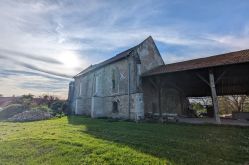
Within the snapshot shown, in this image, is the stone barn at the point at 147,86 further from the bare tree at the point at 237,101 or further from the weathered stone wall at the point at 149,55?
the bare tree at the point at 237,101

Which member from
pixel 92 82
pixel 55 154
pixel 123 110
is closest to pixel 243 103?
pixel 123 110

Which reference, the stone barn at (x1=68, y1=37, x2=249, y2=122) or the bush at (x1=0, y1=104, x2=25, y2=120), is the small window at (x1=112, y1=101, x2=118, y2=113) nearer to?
the stone barn at (x1=68, y1=37, x2=249, y2=122)

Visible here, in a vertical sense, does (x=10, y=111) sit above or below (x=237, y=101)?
below

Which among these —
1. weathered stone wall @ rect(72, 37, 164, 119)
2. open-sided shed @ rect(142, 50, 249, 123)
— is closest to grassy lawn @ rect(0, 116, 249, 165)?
open-sided shed @ rect(142, 50, 249, 123)

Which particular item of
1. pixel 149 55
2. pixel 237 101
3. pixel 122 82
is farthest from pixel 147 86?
pixel 237 101

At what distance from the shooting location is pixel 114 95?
19.0 m

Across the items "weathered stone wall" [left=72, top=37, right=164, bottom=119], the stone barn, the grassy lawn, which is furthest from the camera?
"weathered stone wall" [left=72, top=37, right=164, bottom=119]

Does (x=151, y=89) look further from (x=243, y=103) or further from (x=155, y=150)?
(x=243, y=103)

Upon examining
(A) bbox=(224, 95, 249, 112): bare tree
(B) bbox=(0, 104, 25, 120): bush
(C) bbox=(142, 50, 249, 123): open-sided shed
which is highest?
(C) bbox=(142, 50, 249, 123): open-sided shed

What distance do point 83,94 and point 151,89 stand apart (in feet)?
37.1

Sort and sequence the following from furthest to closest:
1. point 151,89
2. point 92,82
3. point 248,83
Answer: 1. point 92,82
2. point 151,89
3. point 248,83

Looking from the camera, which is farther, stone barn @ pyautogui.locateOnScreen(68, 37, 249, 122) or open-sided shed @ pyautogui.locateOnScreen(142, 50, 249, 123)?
stone barn @ pyautogui.locateOnScreen(68, 37, 249, 122)

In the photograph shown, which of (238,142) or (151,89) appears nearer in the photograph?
(238,142)

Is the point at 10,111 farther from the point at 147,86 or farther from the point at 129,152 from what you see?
the point at 129,152
